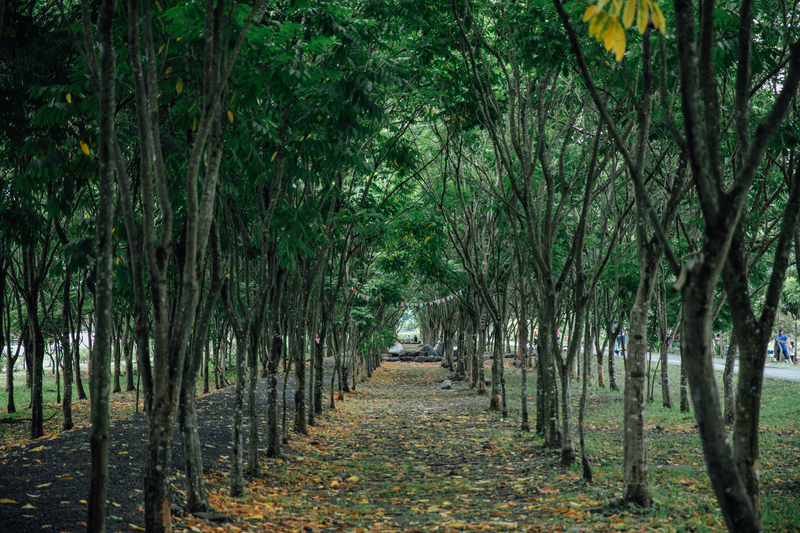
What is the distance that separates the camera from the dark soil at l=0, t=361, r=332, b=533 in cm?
522

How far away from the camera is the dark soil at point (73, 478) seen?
522 centimetres

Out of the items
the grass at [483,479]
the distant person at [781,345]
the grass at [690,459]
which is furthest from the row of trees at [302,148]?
the distant person at [781,345]

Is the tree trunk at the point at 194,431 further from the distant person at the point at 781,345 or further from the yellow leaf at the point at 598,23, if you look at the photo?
the distant person at the point at 781,345

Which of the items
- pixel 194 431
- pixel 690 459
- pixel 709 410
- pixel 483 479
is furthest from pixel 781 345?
pixel 709 410

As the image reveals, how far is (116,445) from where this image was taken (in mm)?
8727

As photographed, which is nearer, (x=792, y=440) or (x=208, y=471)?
(x=208, y=471)

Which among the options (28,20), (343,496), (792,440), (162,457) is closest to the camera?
(162,457)

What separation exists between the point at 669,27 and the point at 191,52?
17.4 ft

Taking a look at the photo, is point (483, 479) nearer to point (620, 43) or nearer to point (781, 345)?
point (620, 43)

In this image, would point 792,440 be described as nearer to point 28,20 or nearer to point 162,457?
point 162,457

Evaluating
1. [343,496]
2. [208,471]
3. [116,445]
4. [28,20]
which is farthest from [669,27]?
[116,445]

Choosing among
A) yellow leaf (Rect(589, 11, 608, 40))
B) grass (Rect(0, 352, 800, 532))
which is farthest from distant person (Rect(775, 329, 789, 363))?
yellow leaf (Rect(589, 11, 608, 40))

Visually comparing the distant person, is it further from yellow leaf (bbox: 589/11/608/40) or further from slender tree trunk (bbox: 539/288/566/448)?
yellow leaf (bbox: 589/11/608/40)

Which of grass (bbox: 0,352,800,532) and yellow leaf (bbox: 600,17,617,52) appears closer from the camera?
yellow leaf (bbox: 600,17,617,52)
